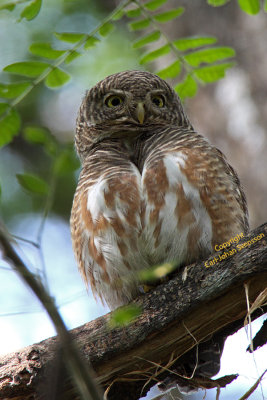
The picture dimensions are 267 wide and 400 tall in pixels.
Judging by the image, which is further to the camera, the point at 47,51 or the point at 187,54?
the point at 187,54

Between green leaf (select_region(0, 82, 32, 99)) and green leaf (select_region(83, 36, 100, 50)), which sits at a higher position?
green leaf (select_region(0, 82, 32, 99))

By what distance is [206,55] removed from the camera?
339cm

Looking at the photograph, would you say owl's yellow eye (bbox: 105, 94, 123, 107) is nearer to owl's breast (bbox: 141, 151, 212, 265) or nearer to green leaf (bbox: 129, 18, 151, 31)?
green leaf (bbox: 129, 18, 151, 31)

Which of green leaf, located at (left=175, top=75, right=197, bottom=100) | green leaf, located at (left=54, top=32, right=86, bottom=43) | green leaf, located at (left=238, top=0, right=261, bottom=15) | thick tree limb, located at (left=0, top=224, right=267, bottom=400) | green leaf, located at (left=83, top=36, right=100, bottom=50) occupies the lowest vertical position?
thick tree limb, located at (left=0, top=224, right=267, bottom=400)

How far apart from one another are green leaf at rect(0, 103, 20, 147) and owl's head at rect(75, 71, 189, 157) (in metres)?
0.91

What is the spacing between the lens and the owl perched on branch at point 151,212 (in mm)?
3043

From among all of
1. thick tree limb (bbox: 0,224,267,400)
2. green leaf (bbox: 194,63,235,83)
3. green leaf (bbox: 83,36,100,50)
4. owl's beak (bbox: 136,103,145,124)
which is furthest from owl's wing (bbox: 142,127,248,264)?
green leaf (bbox: 83,36,100,50)

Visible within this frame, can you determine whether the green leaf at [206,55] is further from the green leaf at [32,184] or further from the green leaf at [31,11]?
the green leaf at [32,184]

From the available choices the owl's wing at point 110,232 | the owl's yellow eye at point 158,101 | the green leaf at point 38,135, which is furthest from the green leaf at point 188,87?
the green leaf at point 38,135

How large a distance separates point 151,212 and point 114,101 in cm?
112

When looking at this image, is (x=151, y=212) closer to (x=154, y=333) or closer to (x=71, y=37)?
(x=154, y=333)

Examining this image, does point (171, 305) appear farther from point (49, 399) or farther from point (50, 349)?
point (49, 399)

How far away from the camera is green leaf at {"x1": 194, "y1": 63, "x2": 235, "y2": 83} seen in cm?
336

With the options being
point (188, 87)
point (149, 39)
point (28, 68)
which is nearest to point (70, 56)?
point (28, 68)
